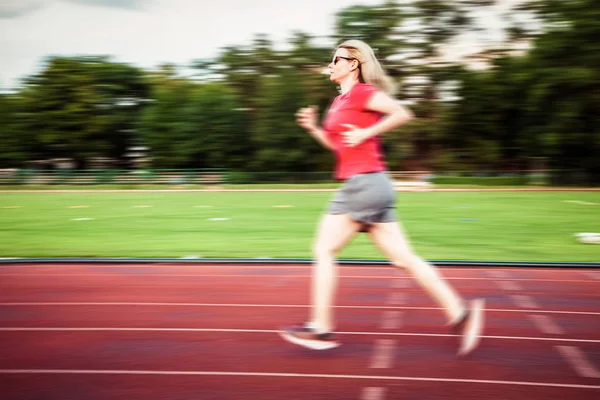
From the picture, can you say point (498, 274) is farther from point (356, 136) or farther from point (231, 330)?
point (356, 136)

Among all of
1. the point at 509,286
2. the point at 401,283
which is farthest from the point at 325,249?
the point at 509,286

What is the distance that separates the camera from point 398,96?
47.3 m

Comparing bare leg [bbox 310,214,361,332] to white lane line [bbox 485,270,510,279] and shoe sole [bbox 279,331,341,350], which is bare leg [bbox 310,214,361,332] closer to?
shoe sole [bbox 279,331,341,350]

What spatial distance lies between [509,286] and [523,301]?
60 centimetres

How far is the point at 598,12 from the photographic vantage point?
33344 mm

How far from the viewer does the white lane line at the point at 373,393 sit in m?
3.20

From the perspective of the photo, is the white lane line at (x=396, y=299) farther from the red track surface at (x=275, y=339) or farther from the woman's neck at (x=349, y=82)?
the woman's neck at (x=349, y=82)

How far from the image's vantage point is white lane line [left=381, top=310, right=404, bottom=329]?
14.8 ft

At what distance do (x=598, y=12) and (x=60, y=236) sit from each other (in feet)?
101

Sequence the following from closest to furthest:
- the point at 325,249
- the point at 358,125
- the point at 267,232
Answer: the point at 358,125 → the point at 325,249 → the point at 267,232

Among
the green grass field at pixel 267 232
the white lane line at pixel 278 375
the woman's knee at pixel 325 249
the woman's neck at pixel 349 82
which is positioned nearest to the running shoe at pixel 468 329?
the white lane line at pixel 278 375

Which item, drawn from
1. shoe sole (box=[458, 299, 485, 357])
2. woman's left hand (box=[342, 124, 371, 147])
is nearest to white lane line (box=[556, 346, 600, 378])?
shoe sole (box=[458, 299, 485, 357])

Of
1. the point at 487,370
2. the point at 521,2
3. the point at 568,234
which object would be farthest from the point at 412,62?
the point at 487,370

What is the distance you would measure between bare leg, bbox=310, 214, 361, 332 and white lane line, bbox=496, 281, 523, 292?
2.39 metres
